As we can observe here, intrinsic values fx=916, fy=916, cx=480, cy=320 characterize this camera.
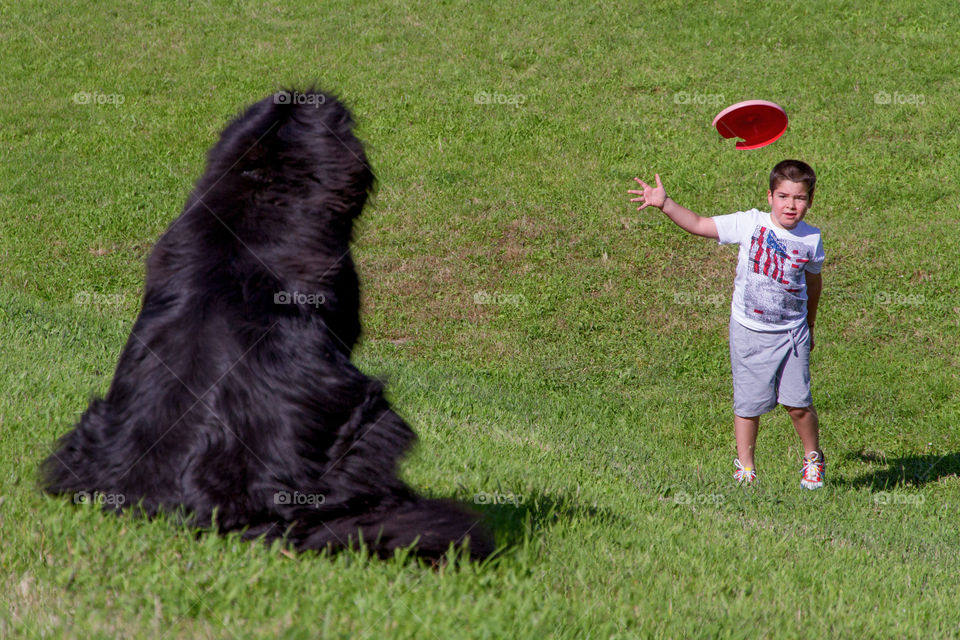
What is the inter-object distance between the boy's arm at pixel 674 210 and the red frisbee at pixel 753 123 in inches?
38.1

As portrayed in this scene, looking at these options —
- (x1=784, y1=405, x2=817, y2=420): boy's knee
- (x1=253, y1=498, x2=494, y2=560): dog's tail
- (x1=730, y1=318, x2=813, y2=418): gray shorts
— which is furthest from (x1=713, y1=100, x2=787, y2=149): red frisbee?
(x1=253, y1=498, x2=494, y2=560): dog's tail

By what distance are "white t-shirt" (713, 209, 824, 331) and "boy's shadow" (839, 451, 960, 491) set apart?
1.78 m

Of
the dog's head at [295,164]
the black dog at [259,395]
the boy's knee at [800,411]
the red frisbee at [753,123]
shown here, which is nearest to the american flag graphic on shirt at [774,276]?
the boy's knee at [800,411]

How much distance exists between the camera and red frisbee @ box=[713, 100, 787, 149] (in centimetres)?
656

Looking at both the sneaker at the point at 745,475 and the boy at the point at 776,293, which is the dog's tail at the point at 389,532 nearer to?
the boy at the point at 776,293

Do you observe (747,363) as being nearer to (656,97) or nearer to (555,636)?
(555,636)

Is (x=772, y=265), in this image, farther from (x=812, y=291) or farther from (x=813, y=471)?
(x=813, y=471)

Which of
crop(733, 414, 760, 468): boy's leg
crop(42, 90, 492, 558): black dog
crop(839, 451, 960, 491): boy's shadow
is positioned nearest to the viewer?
crop(42, 90, 492, 558): black dog

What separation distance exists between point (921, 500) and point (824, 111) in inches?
352

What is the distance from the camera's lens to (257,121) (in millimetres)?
3572

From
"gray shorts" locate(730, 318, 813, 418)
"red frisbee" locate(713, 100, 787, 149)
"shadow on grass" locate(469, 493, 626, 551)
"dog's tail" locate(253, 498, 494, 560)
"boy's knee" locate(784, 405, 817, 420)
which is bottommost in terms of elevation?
"shadow on grass" locate(469, 493, 626, 551)

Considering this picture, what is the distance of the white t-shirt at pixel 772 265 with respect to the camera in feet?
19.8

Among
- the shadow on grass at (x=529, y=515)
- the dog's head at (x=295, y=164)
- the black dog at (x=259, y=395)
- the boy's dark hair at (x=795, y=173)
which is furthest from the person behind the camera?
the boy's dark hair at (x=795, y=173)

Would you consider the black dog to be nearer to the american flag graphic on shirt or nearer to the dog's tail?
the dog's tail
